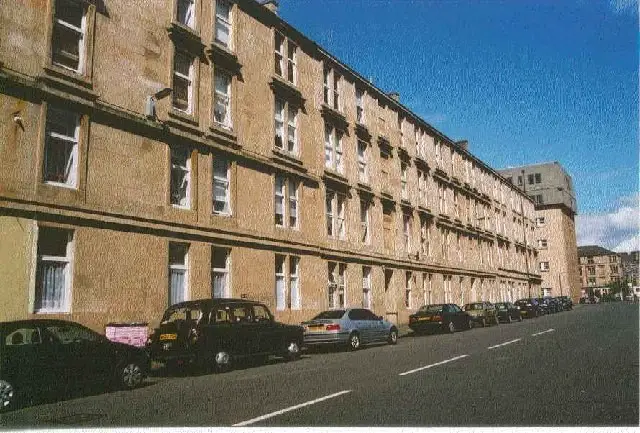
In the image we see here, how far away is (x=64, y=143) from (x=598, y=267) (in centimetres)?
15280

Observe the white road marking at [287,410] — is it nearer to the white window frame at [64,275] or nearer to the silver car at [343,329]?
the white window frame at [64,275]

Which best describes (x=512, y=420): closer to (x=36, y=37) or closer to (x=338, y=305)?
(x=36, y=37)

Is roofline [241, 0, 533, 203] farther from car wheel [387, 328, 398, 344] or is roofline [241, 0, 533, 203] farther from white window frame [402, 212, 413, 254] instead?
car wheel [387, 328, 398, 344]

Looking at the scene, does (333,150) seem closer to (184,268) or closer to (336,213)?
(336,213)

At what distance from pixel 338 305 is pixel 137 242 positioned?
13320mm

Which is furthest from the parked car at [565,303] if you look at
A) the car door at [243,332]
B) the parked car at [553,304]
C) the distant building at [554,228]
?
the car door at [243,332]

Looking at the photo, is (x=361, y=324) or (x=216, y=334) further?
(x=361, y=324)

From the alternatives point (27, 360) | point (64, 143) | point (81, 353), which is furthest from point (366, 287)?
point (27, 360)

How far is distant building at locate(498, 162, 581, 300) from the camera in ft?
283

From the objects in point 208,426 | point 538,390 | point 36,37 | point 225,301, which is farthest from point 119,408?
point 36,37

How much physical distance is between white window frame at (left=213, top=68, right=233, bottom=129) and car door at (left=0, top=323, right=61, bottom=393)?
42.0 feet

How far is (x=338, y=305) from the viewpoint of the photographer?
91.2 ft

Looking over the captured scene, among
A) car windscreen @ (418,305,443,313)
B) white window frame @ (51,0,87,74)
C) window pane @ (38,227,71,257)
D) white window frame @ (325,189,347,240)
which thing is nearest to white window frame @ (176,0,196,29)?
white window frame @ (51,0,87,74)

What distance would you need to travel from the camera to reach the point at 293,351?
16391 millimetres
